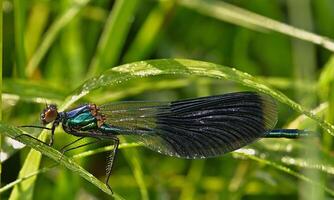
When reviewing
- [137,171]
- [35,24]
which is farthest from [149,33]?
[137,171]

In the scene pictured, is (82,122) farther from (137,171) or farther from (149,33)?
(149,33)

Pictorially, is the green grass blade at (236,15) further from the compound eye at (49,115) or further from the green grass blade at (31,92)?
the compound eye at (49,115)

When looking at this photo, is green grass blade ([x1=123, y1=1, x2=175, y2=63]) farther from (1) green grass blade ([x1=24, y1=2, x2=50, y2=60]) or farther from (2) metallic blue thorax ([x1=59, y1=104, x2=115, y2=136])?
(2) metallic blue thorax ([x1=59, y1=104, x2=115, y2=136])

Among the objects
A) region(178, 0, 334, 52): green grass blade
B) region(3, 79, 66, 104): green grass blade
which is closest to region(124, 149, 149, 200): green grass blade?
region(3, 79, 66, 104): green grass blade

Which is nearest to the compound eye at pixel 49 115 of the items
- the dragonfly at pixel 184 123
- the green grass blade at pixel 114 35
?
the dragonfly at pixel 184 123

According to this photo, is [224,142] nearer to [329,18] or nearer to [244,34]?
[244,34]

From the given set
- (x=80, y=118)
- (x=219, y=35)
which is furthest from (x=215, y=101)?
(x=219, y=35)
